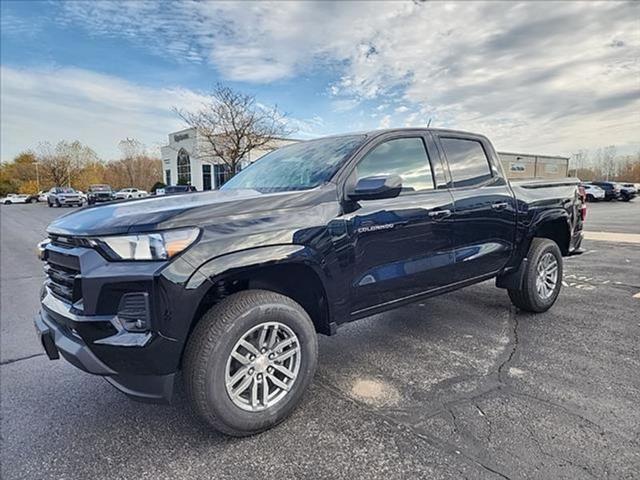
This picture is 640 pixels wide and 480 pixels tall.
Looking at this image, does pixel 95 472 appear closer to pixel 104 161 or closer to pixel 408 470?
pixel 408 470

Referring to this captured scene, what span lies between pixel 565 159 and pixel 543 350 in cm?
6456

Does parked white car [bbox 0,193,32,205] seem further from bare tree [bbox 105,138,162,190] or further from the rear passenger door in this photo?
the rear passenger door

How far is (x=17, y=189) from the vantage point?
70125 millimetres

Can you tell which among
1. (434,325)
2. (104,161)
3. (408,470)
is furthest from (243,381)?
(104,161)

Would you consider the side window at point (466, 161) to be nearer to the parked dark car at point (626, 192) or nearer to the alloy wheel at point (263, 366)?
the alloy wheel at point (263, 366)

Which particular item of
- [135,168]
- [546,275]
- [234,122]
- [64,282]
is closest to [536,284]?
[546,275]

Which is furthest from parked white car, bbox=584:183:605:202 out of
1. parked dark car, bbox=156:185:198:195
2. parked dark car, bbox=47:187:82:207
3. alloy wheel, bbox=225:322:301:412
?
parked dark car, bbox=47:187:82:207

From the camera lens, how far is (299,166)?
Result: 3312 millimetres

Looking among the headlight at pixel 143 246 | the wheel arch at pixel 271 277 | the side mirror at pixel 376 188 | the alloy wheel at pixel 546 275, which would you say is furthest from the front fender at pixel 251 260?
the alloy wheel at pixel 546 275

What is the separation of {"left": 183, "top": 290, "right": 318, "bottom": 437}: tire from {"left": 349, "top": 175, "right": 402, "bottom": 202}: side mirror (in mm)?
866

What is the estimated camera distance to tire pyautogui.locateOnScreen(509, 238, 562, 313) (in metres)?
4.25

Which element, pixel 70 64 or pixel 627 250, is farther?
pixel 70 64

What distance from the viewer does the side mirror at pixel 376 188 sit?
2.62 metres

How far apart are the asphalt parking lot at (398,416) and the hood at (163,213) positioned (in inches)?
49.5
